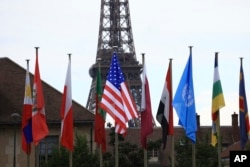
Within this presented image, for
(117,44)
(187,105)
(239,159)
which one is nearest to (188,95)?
(187,105)

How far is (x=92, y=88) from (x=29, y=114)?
223 ft

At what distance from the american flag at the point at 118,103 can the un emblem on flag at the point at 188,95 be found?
2.21 meters

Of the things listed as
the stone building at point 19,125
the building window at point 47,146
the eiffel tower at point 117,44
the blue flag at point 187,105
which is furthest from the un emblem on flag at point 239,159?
the eiffel tower at point 117,44

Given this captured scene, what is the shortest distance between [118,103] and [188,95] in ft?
9.53

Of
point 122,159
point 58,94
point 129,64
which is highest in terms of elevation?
point 129,64

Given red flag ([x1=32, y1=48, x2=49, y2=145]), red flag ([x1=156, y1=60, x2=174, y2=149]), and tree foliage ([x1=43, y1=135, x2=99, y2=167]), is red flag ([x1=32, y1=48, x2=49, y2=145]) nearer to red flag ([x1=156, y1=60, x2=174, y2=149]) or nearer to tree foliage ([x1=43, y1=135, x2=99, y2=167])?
red flag ([x1=156, y1=60, x2=174, y2=149])

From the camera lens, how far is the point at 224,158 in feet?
283

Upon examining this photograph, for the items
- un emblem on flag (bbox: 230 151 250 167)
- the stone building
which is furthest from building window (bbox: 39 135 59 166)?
un emblem on flag (bbox: 230 151 250 167)

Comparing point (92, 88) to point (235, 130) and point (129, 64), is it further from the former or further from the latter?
point (235, 130)

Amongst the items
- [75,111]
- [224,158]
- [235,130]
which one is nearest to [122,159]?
[75,111]

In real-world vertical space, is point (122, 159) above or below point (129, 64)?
below

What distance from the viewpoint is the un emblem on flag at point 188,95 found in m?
39.5

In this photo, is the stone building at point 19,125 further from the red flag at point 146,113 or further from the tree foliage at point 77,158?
the red flag at point 146,113

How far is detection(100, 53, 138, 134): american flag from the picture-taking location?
39.6m
